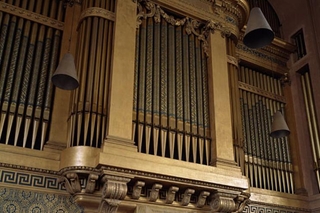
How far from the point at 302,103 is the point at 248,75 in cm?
134

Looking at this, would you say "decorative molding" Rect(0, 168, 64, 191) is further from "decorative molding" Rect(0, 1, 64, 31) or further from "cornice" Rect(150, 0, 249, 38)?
"cornice" Rect(150, 0, 249, 38)

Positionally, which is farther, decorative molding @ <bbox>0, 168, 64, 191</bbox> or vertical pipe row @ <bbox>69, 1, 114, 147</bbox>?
vertical pipe row @ <bbox>69, 1, 114, 147</bbox>

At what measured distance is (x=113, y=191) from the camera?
5566 mm

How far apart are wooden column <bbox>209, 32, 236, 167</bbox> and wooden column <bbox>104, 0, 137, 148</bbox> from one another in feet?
5.09

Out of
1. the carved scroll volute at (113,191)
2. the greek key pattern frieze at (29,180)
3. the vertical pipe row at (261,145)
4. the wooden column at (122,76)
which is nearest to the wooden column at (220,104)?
the vertical pipe row at (261,145)

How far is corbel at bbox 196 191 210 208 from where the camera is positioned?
6.43 meters

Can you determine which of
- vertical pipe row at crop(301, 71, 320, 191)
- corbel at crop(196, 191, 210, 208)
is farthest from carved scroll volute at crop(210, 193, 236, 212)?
vertical pipe row at crop(301, 71, 320, 191)

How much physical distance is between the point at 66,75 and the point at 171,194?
229 centimetres

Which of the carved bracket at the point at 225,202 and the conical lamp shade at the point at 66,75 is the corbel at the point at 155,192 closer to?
the carved bracket at the point at 225,202

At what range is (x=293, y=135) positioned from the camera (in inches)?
357

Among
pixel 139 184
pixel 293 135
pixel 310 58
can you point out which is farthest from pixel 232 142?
pixel 310 58

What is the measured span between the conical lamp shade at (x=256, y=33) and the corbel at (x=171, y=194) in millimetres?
2297

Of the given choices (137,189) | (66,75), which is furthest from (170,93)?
(66,75)

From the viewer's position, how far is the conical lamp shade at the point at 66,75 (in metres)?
5.50
